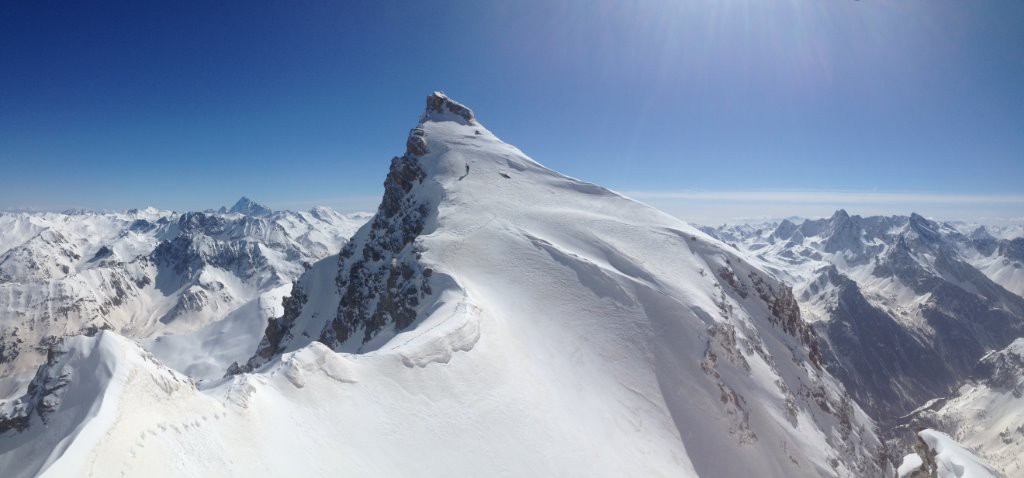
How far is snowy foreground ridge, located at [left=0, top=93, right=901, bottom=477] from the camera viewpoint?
16656 millimetres

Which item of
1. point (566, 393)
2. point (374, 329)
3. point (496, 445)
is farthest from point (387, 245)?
point (496, 445)

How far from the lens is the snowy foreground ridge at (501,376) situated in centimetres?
1666

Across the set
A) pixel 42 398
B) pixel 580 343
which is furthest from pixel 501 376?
pixel 42 398

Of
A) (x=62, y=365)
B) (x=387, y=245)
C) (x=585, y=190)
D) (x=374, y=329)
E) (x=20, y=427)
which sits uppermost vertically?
(x=585, y=190)

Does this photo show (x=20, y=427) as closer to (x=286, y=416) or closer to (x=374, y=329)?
(x=286, y=416)

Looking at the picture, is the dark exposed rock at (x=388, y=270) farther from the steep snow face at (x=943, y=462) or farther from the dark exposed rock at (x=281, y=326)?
the steep snow face at (x=943, y=462)

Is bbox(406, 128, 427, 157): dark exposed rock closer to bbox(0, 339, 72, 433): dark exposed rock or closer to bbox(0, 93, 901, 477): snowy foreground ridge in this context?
bbox(0, 93, 901, 477): snowy foreground ridge

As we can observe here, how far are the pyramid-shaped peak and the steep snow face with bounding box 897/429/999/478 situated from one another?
10291cm

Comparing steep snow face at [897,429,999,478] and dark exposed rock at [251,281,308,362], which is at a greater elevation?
steep snow face at [897,429,999,478]

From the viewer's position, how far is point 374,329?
5725 cm

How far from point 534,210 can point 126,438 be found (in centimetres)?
5805

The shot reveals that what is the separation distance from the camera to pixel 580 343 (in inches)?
1692

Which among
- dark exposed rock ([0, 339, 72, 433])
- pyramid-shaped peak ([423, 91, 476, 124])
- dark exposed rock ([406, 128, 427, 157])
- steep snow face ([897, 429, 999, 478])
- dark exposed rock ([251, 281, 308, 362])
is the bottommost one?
dark exposed rock ([251, 281, 308, 362])

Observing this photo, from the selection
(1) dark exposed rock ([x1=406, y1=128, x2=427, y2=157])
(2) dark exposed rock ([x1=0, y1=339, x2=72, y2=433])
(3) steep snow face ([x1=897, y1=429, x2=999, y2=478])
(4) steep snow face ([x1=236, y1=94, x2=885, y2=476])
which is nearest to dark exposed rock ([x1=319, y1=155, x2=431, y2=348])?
(4) steep snow face ([x1=236, y1=94, x2=885, y2=476])
